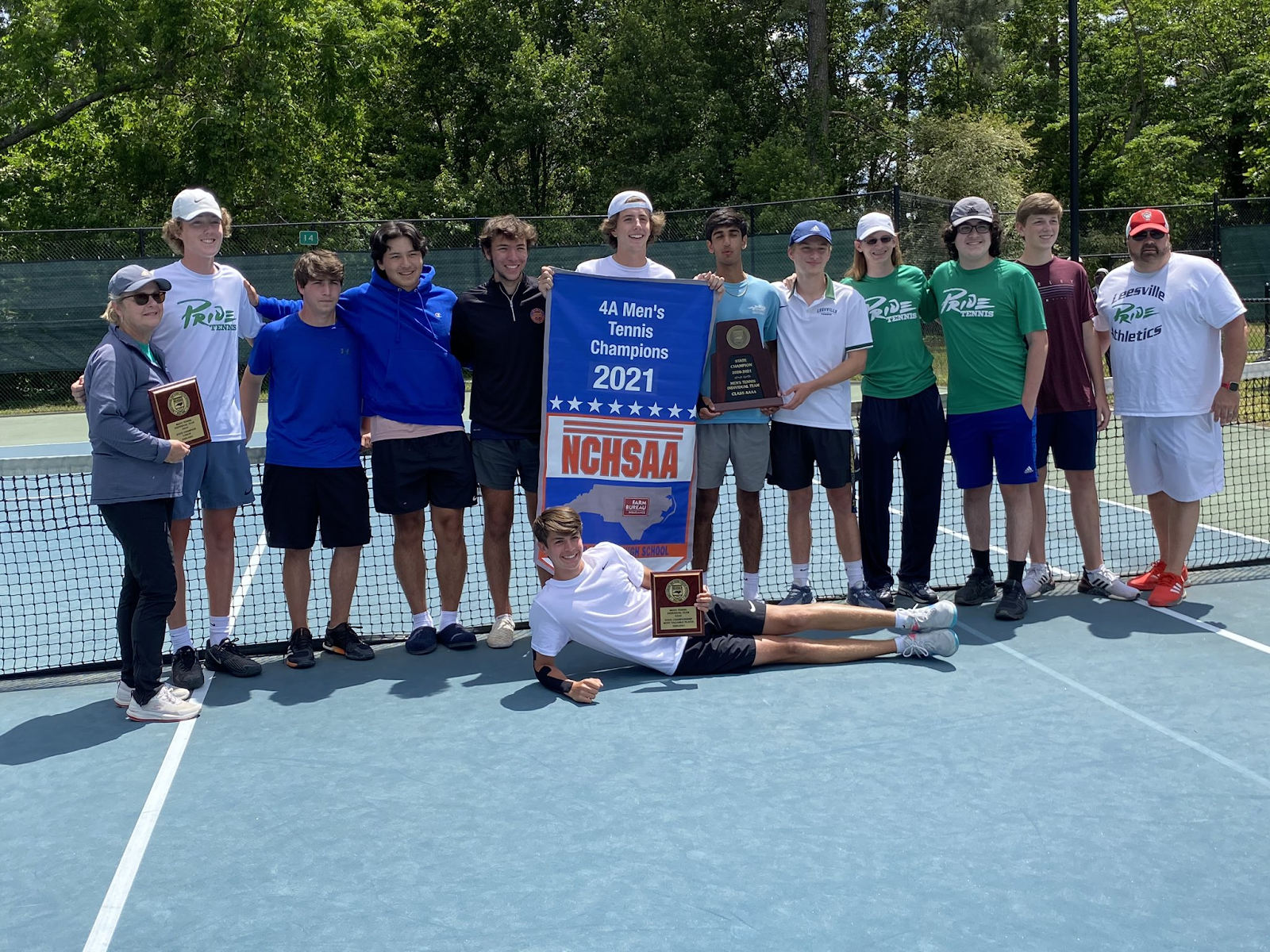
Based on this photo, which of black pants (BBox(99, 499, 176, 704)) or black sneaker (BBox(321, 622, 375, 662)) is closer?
black pants (BBox(99, 499, 176, 704))

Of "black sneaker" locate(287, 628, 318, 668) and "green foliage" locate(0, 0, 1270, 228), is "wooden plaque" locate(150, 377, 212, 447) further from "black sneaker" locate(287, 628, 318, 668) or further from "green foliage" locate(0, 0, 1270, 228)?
"green foliage" locate(0, 0, 1270, 228)

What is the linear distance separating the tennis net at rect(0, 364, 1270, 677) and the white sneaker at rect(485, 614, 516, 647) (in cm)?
38

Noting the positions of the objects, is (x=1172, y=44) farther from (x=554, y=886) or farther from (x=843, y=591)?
(x=554, y=886)

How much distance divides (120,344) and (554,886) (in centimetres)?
282

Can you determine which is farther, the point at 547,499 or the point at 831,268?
the point at 831,268

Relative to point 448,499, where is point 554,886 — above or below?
below

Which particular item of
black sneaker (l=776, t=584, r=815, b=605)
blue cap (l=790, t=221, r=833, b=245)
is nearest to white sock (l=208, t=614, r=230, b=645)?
black sneaker (l=776, t=584, r=815, b=605)

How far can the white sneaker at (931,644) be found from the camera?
17.0 feet

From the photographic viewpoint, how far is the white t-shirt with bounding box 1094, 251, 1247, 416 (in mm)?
5945

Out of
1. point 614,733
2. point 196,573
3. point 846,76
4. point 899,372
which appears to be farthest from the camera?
point 846,76

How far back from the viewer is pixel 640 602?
196 inches

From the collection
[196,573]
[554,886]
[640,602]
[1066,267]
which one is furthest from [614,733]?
[196,573]

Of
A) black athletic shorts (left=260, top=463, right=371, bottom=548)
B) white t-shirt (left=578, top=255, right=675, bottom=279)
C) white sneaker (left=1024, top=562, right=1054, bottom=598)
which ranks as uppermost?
white t-shirt (left=578, top=255, right=675, bottom=279)

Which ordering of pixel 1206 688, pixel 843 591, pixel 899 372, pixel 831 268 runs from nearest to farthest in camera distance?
pixel 1206 688, pixel 899 372, pixel 843 591, pixel 831 268
